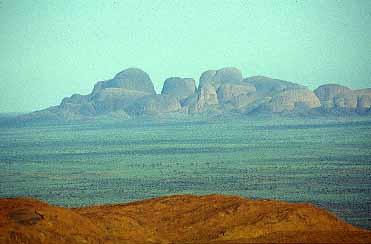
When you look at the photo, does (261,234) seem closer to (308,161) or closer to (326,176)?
(326,176)

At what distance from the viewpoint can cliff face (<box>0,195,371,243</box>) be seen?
24.7 m

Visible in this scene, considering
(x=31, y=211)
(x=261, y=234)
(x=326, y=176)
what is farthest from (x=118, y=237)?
(x=326, y=176)

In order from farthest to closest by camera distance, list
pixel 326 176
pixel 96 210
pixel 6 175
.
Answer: pixel 6 175
pixel 326 176
pixel 96 210

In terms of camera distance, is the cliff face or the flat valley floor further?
the flat valley floor

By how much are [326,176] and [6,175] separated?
29.5 metres

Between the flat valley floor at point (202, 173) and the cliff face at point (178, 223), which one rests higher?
the cliff face at point (178, 223)

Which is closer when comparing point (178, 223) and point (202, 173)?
point (178, 223)

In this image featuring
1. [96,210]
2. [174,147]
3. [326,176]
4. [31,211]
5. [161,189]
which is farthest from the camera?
[174,147]

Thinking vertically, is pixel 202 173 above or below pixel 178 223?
below

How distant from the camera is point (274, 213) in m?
28.8

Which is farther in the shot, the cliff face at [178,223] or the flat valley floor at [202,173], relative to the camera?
the flat valley floor at [202,173]

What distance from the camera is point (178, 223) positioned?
29.0m

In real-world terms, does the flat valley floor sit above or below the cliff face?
below

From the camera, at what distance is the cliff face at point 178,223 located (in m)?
24.7
